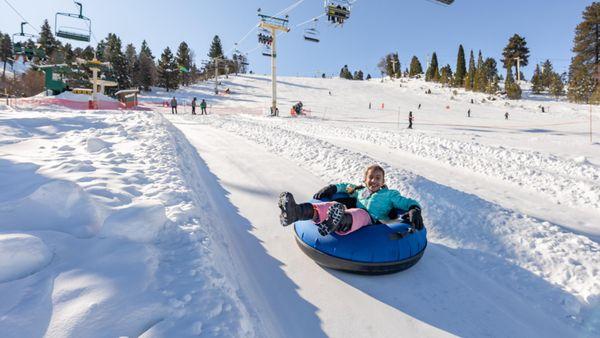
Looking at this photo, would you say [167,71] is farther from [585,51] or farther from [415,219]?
[585,51]

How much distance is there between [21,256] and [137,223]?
0.98 m

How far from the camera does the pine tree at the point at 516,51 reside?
6520 centimetres

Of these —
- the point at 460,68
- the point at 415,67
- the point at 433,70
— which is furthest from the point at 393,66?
the point at 460,68

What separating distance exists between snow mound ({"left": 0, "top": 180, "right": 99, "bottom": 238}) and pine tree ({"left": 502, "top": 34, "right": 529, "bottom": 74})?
7786cm

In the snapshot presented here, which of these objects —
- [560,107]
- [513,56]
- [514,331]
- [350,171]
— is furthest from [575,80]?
[514,331]

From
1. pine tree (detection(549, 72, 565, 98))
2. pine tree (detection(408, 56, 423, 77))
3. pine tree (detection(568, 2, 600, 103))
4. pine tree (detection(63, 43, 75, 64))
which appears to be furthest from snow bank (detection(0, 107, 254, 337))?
pine tree (detection(408, 56, 423, 77))

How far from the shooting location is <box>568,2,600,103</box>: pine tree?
43062 millimetres

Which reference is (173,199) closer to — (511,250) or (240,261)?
(240,261)

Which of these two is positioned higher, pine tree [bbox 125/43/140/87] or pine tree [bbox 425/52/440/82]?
pine tree [bbox 425/52/440/82]

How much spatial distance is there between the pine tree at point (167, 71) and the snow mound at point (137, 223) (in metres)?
57.3

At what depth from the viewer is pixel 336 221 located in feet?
11.1

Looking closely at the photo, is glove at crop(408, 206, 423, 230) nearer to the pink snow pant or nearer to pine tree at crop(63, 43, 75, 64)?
the pink snow pant

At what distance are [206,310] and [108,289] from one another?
2.35 feet

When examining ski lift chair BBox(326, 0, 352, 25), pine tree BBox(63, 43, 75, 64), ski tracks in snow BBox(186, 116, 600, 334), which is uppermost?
pine tree BBox(63, 43, 75, 64)
